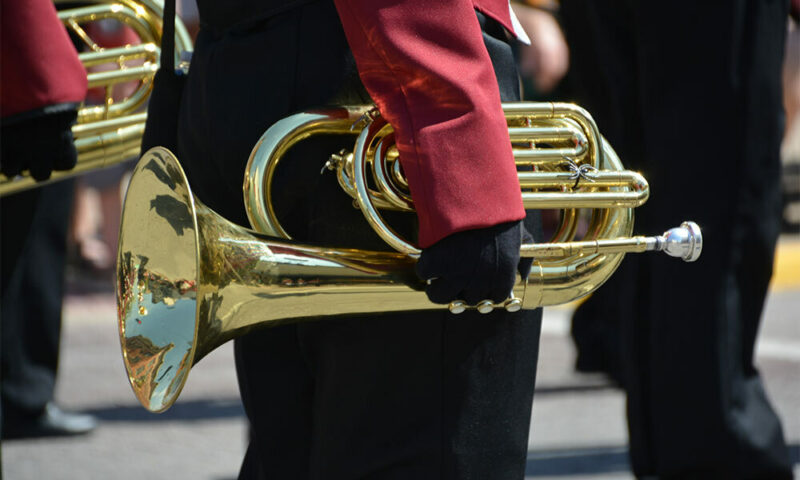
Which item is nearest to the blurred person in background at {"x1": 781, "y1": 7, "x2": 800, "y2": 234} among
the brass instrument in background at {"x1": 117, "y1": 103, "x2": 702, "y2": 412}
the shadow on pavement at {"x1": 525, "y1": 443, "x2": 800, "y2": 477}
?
the shadow on pavement at {"x1": 525, "y1": 443, "x2": 800, "y2": 477}

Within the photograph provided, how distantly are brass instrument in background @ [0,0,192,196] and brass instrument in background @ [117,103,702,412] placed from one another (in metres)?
0.83

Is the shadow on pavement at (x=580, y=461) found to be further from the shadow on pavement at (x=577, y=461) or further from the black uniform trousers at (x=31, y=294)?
the black uniform trousers at (x=31, y=294)

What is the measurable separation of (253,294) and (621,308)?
62.9 inches

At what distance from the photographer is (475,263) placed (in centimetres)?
138

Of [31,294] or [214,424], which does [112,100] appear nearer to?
[31,294]

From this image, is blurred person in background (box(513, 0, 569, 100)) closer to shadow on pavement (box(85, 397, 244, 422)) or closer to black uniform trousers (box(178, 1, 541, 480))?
shadow on pavement (box(85, 397, 244, 422))

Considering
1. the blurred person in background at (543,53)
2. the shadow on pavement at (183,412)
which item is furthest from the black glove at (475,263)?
the blurred person in background at (543,53)

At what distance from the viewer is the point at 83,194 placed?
720 centimetres

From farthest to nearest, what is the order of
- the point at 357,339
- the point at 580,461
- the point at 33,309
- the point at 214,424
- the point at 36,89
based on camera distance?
the point at 214,424 < the point at 33,309 < the point at 580,461 < the point at 36,89 < the point at 357,339

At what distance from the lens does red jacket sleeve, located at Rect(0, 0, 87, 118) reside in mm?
2111

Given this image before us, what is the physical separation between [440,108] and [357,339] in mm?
319

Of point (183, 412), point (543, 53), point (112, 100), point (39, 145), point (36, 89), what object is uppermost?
point (36, 89)

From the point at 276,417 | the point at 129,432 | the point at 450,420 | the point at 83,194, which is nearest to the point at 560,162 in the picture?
the point at 450,420

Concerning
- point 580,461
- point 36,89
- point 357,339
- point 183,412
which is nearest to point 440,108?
point 357,339
